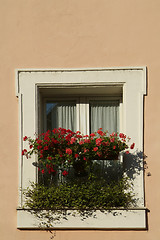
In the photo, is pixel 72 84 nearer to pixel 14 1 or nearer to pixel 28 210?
pixel 14 1

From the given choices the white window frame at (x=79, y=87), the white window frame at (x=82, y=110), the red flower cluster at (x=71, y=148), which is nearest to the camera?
the red flower cluster at (x=71, y=148)

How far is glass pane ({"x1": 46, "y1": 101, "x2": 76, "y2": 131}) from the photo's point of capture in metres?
6.05

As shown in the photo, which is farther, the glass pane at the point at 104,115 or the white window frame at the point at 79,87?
the glass pane at the point at 104,115

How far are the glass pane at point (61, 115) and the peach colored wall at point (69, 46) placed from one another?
2.15ft

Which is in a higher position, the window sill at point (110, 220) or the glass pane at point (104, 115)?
the glass pane at point (104, 115)

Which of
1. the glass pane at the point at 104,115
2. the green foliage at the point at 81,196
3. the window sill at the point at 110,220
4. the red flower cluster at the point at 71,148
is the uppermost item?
the glass pane at the point at 104,115

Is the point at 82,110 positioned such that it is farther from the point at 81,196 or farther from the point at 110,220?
the point at 110,220

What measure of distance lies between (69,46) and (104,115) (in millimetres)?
1350

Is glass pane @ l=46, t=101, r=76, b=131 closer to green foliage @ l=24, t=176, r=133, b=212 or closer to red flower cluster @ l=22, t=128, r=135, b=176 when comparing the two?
red flower cluster @ l=22, t=128, r=135, b=176

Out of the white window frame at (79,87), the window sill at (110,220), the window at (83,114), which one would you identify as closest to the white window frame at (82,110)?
the window at (83,114)

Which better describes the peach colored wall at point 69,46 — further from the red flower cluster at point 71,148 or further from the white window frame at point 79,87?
the red flower cluster at point 71,148

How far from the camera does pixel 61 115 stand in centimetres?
607

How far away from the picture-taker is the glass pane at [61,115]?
19.9ft

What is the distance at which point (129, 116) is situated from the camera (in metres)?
5.60
